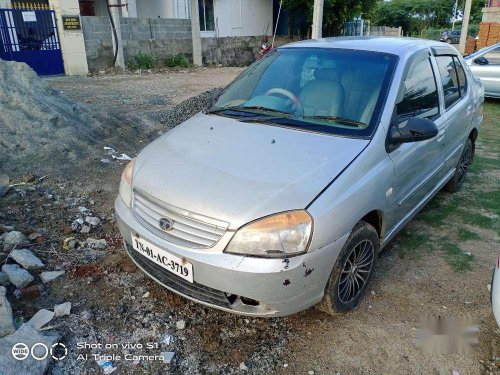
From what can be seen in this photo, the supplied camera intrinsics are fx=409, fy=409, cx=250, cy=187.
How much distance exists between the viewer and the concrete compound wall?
42.4 ft

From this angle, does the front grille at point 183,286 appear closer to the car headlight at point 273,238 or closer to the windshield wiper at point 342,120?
the car headlight at point 273,238

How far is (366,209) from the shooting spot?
8.10 ft

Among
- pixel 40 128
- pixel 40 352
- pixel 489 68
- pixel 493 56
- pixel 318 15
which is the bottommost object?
pixel 40 352

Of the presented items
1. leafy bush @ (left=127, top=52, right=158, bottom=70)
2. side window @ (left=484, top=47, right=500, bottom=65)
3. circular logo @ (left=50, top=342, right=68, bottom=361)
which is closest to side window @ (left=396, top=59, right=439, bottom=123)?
circular logo @ (left=50, top=342, right=68, bottom=361)

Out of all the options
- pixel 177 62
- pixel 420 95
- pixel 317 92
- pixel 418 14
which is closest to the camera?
pixel 317 92

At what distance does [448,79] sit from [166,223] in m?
3.10

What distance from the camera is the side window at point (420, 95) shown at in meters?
3.07

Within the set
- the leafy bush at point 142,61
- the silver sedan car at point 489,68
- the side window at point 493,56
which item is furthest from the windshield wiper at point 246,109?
the leafy bush at point 142,61

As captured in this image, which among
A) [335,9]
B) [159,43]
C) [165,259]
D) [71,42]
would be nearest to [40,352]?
[165,259]

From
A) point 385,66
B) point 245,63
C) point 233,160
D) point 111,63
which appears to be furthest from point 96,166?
point 245,63

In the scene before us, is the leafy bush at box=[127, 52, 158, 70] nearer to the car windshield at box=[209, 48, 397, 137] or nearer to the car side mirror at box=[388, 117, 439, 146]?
the car windshield at box=[209, 48, 397, 137]

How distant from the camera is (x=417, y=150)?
3090 millimetres

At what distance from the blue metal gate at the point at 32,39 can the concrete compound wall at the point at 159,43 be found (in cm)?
98

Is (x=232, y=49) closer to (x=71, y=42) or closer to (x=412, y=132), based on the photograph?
(x=71, y=42)
